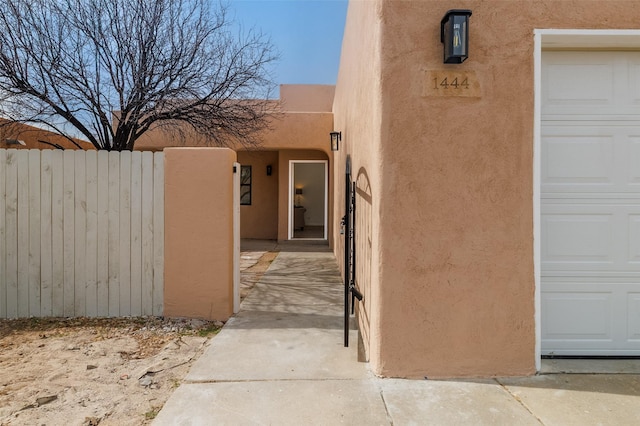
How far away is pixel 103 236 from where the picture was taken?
163 inches

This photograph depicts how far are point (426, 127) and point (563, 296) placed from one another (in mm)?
1741

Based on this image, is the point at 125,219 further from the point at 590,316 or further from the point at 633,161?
the point at 633,161

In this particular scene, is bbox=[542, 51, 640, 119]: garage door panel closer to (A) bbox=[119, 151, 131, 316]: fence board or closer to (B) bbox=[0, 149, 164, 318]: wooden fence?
(B) bbox=[0, 149, 164, 318]: wooden fence

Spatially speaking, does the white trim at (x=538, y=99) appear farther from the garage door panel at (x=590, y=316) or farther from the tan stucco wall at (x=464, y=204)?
the garage door panel at (x=590, y=316)

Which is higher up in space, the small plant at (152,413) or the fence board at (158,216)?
the fence board at (158,216)

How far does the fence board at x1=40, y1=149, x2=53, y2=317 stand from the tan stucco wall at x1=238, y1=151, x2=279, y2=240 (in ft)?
28.9

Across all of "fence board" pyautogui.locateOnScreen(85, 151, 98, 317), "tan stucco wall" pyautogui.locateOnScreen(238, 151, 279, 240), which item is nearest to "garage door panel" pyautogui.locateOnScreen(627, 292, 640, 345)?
"fence board" pyautogui.locateOnScreen(85, 151, 98, 317)

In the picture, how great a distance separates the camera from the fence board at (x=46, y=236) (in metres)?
4.12

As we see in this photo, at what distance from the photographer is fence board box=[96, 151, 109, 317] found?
13.5 ft

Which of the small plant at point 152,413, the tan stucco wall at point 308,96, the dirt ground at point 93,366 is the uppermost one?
the tan stucco wall at point 308,96

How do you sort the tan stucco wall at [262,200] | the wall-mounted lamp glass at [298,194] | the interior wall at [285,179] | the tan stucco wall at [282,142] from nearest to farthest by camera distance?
the tan stucco wall at [282,142]
the interior wall at [285,179]
the tan stucco wall at [262,200]
the wall-mounted lamp glass at [298,194]

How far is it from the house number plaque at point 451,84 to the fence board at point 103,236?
3.28m

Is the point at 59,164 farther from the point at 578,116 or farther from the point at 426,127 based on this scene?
the point at 578,116

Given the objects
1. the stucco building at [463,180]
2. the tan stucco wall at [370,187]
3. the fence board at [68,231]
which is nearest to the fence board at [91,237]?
the fence board at [68,231]
